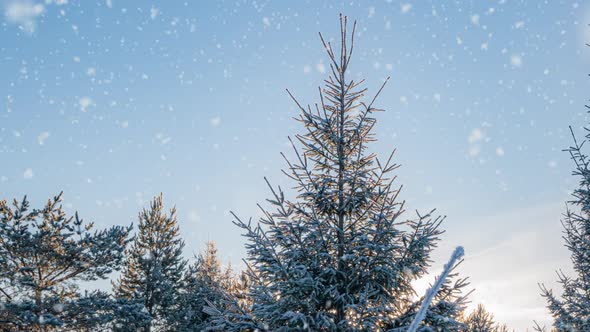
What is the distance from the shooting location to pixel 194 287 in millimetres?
22656

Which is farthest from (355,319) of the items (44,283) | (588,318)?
(44,283)

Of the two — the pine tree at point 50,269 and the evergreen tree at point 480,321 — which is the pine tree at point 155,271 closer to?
the pine tree at point 50,269

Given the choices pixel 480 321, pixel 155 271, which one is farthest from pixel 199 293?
pixel 480 321

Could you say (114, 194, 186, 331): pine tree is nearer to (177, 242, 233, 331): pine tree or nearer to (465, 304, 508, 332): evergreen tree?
(177, 242, 233, 331): pine tree

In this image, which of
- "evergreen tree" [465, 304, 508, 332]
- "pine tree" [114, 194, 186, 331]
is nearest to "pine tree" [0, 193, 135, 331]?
"pine tree" [114, 194, 186, 331]

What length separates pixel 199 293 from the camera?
21547mm

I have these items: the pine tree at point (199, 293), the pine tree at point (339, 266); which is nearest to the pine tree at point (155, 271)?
the pine tree at point (199, 293)

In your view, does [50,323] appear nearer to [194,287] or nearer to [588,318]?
[194,287]

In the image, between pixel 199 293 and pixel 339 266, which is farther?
pixel 199 293

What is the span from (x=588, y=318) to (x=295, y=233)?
8.45m

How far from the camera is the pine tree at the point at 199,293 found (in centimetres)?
2070

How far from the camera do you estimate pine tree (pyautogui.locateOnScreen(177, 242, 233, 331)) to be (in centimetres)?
2070

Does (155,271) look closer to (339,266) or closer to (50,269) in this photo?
(50,269)

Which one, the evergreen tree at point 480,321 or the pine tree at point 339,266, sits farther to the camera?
the evergreen tree at point 480,321
